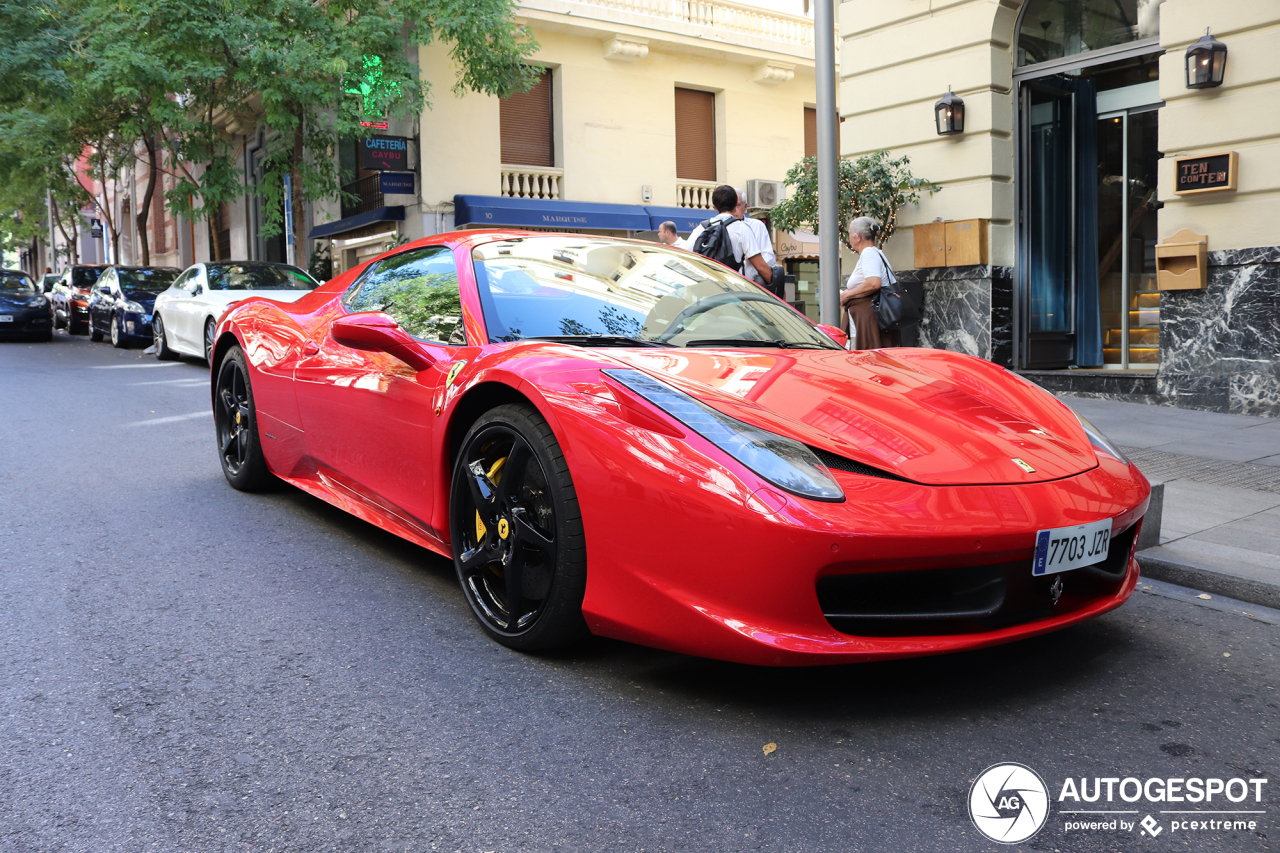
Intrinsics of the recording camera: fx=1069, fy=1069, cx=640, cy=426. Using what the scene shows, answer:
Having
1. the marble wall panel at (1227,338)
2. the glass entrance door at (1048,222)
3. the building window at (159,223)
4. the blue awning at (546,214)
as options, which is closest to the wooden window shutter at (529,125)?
the blue awning at (546,214)

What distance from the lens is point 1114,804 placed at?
7.28 ft

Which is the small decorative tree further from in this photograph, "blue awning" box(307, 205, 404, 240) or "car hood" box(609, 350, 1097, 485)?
"blue awning" box(307, 205, 404, 240)

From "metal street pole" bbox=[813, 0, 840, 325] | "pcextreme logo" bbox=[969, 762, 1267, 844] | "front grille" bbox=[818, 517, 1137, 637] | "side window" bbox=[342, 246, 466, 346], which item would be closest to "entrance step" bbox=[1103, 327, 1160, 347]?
"metal street pole" bbox=[813, 0, 840, 325]

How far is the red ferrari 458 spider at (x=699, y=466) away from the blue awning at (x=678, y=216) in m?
17.6

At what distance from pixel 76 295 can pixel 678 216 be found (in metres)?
12.9

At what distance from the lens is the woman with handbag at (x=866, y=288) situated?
8.09 meters

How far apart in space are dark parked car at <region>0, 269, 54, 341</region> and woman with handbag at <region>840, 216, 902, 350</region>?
17.7 m

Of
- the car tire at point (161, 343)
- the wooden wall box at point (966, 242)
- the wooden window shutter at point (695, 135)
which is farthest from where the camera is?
the wooden window shutter at point (695, 135)

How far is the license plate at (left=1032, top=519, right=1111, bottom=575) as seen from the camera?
2.62 meters

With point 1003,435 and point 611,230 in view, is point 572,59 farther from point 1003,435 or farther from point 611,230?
point 1003,435

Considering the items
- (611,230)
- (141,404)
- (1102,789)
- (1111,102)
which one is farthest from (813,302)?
(1102,789)

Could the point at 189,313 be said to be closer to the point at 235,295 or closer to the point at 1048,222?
the point at 235,295

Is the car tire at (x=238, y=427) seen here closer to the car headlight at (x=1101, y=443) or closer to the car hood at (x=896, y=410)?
the car hood at (x=896, y=410)

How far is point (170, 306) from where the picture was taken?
14.3 metres
